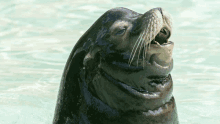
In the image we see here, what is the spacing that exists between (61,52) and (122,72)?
5467mm

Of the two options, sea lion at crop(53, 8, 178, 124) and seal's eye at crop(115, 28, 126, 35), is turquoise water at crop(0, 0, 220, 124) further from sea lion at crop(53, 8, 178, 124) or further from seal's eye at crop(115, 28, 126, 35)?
seal's eye at crop(115, 28, 126, 35)

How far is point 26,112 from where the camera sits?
6316 millimetres

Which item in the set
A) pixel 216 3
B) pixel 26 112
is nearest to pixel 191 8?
pixel 216 3

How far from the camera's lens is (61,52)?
9.04 metres

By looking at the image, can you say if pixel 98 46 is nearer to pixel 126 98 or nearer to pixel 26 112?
pixel 126 98

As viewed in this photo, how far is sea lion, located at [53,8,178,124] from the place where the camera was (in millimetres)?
3680

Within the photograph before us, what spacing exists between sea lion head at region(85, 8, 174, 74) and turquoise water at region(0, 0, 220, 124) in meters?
2.48

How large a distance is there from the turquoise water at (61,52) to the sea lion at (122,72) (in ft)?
7.26

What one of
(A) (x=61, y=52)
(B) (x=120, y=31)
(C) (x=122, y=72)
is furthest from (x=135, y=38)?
(A) (x=61, y=52)

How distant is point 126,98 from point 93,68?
41cm

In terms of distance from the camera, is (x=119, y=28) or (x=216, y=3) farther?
(x=216, y=3)

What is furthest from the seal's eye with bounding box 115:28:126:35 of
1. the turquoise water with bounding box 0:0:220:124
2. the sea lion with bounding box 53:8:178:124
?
the turquoise water with bounding box 0:0:220:124

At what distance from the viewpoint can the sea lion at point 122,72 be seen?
368 cm

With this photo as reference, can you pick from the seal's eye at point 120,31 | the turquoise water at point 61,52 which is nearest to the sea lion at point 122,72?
the seal's eye at point 120,31
